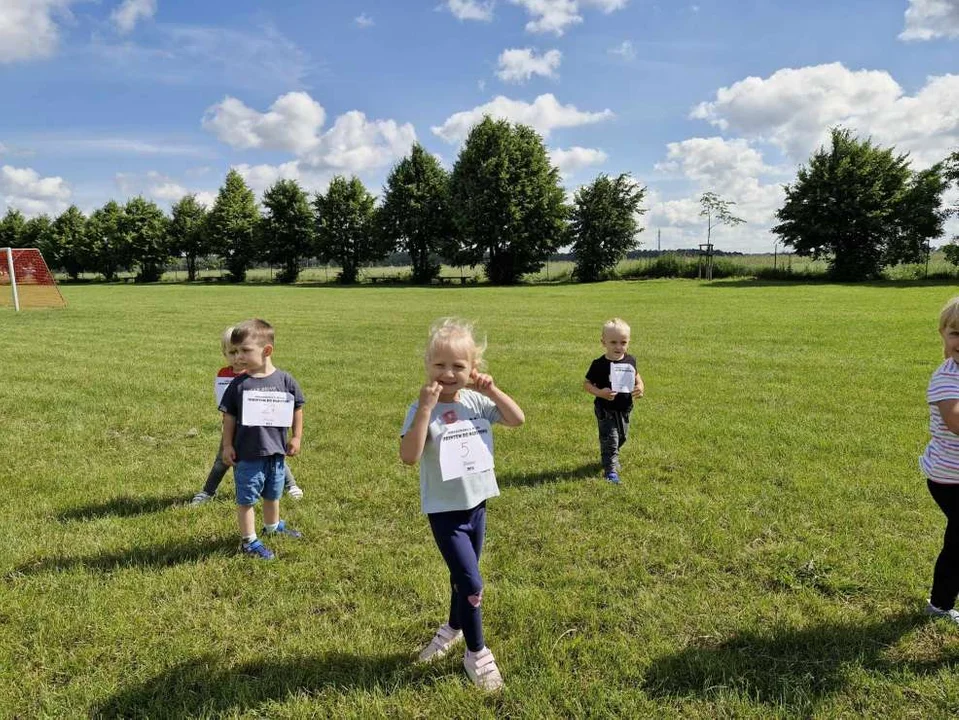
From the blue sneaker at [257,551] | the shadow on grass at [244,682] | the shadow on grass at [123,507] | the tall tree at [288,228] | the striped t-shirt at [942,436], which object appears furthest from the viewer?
the tall tree at [288,228]

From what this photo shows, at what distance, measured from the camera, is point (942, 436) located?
309 centimetres

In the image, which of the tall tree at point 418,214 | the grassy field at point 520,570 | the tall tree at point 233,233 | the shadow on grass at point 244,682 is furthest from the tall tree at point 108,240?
the shadow on grass at point 244,682

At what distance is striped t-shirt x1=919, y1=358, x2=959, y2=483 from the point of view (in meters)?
2.93

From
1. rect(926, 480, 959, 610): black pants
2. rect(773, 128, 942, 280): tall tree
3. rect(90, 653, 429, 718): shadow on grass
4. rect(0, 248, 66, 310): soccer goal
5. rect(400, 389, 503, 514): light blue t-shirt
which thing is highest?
rect(773, 128, 942, 280): tall tree

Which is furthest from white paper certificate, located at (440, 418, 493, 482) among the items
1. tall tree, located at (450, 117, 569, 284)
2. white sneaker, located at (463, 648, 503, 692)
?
tall tree, located at (450, 117, 569, 284)

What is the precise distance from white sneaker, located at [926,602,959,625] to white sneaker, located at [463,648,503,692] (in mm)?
2518

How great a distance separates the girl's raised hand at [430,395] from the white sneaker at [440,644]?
1.31 metres

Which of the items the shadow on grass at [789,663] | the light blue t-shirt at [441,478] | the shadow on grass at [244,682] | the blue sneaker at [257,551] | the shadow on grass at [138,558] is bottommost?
the shadow on grass at [244,682]

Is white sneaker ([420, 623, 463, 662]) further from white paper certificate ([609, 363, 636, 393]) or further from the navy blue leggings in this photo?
white paper certificate ([609, 363, 636, 393])

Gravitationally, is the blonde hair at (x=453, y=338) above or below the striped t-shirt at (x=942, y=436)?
above

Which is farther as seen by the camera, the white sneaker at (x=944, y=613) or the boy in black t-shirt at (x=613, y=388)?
the boy in black t-shirt at (x=613, y=388)

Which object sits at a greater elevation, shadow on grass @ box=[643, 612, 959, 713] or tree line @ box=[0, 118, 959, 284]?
tree line @ box=[0, 118, 959, 284]

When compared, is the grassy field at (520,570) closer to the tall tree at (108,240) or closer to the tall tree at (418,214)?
the tall tree at (418,214)

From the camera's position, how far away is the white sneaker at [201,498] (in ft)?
16.9
